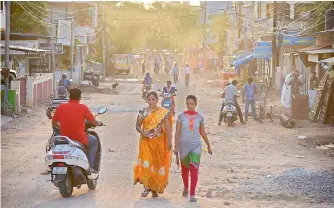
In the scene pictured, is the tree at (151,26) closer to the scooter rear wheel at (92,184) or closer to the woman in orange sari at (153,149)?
the scooter rear wheel at (92,184)

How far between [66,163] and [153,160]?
121cm

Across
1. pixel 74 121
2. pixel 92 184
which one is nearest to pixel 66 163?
pixel 74 121

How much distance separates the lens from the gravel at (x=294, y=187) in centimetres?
1047

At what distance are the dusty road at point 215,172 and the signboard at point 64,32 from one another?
95.4ft

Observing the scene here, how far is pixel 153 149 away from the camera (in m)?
10.3

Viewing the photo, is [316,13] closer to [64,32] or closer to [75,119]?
[64,32]

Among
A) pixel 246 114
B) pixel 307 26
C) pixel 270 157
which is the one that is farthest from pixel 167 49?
pixel 270 157

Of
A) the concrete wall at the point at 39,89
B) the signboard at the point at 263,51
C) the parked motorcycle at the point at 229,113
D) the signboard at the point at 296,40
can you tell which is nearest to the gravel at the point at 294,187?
the parked motorcycle at the point at 229,113

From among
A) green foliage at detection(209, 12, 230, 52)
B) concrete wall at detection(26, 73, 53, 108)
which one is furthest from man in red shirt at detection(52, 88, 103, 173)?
green foliage at detection(209, 12, 230, 52)

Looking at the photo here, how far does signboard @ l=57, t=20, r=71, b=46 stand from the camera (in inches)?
2029

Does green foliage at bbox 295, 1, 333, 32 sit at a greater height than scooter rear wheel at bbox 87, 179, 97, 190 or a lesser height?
greater

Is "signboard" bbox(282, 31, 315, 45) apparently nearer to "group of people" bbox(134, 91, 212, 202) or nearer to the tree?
the tree

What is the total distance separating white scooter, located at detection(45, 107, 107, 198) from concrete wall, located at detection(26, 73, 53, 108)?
19511mm

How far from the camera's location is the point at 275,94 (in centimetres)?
3678
